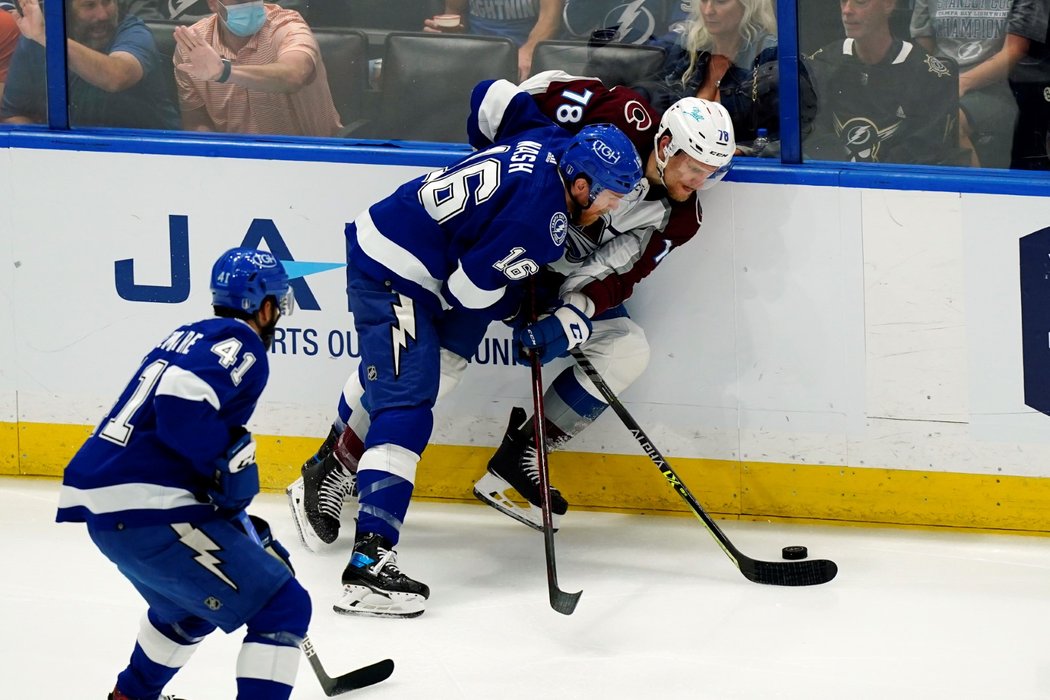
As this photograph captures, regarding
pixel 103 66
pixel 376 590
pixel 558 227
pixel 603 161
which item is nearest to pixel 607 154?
pixel 603 161

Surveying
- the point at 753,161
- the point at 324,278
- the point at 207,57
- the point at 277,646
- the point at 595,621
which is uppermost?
the point at 207,57

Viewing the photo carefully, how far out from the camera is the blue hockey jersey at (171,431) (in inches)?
98.6

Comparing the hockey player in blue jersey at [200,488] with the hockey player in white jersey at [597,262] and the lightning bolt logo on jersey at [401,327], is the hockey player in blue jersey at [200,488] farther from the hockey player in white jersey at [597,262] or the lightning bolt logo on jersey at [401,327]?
the hockey player in white jersey at [597,262]

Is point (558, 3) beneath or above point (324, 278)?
above

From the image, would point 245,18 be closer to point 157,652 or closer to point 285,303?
point 285,303

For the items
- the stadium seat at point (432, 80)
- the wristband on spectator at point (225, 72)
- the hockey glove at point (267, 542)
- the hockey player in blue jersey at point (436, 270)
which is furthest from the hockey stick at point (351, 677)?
the wristband on spectator at point (225, 72)

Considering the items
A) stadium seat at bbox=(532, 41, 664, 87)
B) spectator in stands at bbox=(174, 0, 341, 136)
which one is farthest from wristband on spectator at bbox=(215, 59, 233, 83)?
stadium seat at bbox=(532, 41, 664, 87)

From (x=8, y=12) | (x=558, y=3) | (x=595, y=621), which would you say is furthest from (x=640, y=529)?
(x=8, y=12)

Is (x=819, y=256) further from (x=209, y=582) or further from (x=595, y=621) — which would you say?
(x=209, y=582)

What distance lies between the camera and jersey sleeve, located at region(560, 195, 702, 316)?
376 cm

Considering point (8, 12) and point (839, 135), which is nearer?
point (839, 135)

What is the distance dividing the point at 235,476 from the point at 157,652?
0.39m

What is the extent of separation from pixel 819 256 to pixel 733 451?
58cm

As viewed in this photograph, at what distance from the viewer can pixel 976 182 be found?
3.73 meters
